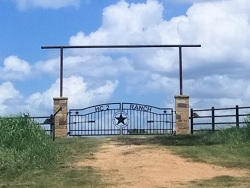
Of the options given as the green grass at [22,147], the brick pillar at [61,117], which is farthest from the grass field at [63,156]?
the brick pillar at [61,117]

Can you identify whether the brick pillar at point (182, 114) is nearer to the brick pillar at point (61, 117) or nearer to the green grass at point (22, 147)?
the brick pillar at point (61, 117)

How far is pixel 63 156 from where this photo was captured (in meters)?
14.6

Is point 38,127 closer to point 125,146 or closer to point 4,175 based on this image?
point 125,146

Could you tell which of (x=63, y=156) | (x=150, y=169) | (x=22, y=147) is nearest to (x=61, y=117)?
(x=22, y=147)

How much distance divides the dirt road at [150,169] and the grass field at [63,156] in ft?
1.15

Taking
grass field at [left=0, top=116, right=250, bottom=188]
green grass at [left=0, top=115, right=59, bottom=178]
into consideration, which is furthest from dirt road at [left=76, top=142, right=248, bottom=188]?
green grass at [left=0, top=115, right=59, bottom=178]

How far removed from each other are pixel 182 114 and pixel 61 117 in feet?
18.5

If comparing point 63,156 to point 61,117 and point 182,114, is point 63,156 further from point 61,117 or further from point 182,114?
point 182,114

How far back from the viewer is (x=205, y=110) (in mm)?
23781

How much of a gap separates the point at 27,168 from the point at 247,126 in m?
9.24

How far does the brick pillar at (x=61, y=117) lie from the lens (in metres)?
23.6

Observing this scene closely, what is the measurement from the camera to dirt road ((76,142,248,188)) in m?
10.9

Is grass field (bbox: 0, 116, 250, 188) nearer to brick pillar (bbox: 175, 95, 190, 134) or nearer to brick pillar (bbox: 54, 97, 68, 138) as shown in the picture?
brick pillar (bbox: 175, 95, 190, 134)

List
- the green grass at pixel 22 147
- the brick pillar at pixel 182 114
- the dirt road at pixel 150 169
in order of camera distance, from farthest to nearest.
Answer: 1. the brick pillar at pixel 182 114
2. the green grass at pixel 22 147
3. the dirt road at pixel 150 169
